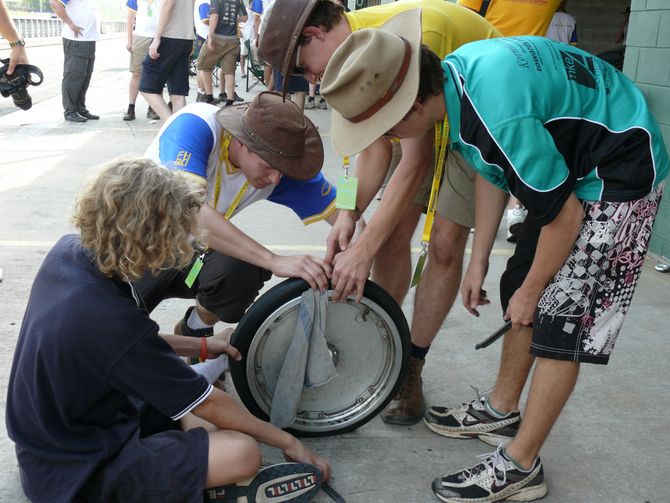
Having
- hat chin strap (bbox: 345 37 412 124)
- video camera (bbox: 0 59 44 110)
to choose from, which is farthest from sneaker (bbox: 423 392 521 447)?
video camera (bbox: 0 59 44 110)

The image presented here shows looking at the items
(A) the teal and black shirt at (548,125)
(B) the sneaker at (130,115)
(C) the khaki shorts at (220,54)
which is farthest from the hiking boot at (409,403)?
(C) the khaki shorts at (220,54)

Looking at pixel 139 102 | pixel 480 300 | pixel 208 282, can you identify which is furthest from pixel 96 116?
pixel 480 300

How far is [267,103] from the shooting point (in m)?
2.78

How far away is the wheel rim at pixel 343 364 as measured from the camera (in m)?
2.65

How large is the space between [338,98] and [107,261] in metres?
0.78

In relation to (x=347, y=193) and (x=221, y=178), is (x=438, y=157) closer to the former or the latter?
(x=347, y=193)

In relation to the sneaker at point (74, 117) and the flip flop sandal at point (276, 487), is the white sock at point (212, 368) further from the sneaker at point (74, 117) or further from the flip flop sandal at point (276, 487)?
the sneaker at point (74, 117)

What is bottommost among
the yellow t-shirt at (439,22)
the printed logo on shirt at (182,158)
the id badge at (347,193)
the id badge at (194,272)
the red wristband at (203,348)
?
the red wristband at (203,348)

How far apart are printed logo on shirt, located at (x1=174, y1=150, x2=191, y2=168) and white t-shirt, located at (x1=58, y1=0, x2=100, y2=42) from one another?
23.9 feet

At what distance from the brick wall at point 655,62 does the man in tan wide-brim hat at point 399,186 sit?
2.32 metres

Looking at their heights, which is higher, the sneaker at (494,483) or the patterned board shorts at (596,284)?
the patterned board shorts at (596,284)

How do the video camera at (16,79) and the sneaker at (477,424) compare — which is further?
the video camera at (16,79)

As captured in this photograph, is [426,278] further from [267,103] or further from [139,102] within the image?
[139,102]

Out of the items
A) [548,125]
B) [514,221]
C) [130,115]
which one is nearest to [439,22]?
[548,125]
